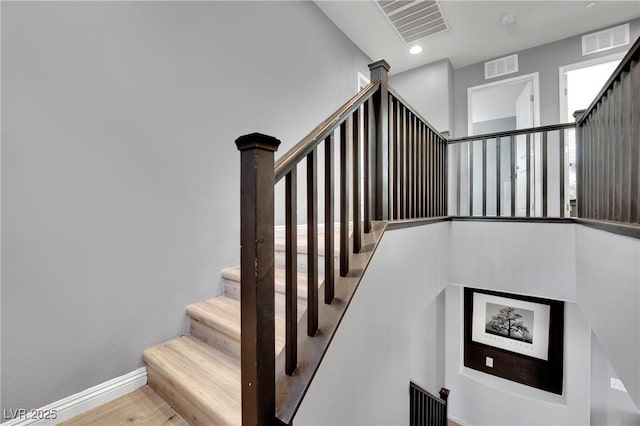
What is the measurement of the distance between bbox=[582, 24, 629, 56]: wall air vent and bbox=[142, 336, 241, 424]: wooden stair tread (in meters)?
5.41

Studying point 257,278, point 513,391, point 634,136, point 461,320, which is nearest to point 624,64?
point 634,136

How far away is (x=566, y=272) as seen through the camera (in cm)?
271

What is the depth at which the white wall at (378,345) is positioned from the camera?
123 centimetres

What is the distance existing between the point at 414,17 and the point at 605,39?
2.49m

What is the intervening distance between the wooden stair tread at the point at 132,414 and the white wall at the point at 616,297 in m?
2.17

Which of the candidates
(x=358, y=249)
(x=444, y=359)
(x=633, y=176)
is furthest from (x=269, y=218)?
(x=444, y=359)

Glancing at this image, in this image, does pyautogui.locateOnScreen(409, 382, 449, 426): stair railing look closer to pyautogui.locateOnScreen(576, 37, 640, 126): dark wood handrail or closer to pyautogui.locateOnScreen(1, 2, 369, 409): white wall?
pyautogui.locateOnScreen(1, 2, 369, 409): white wall

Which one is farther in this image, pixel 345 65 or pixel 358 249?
pixel 345 65

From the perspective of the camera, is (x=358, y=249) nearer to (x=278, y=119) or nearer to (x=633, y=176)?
(x=633, y=176)

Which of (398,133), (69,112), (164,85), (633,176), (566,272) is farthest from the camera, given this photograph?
(566,272)

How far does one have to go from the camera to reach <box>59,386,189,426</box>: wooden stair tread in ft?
4.74

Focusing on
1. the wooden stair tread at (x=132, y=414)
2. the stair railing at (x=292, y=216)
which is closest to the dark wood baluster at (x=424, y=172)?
the stair railing at (x=292, y=216)

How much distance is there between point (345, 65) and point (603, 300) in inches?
144

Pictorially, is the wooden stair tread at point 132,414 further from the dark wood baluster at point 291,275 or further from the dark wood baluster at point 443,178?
the dark wood baluster at point 443,178
